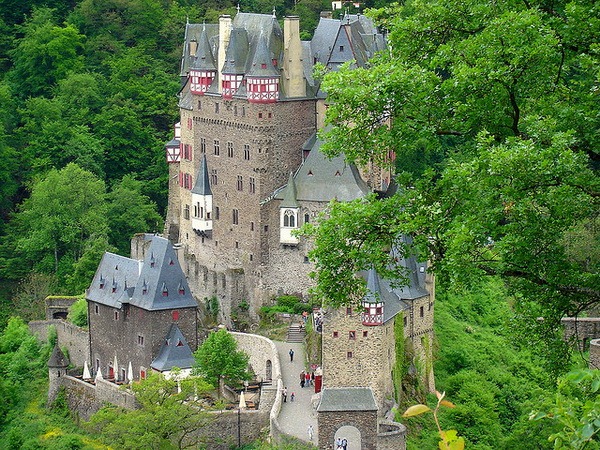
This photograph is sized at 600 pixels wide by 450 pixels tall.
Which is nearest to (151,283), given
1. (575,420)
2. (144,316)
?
(144,316)

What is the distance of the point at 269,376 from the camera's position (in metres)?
47.4

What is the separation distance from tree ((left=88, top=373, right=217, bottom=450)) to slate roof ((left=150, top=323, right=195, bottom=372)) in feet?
8.50

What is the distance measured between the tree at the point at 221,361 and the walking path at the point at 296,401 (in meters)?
1.51

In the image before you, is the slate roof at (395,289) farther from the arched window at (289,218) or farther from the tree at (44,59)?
the tree at (44,59)

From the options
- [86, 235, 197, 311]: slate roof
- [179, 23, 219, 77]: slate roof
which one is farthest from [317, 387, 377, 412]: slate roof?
[179, 23, 219, 77]: slate roof

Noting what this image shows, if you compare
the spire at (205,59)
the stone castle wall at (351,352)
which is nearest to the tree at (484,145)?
the stone castle wall at (351,352)

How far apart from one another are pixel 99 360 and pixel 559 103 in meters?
36.0

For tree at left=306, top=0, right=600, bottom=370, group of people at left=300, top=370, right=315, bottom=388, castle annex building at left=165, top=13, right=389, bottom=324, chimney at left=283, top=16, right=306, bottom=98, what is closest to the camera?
tree at left=306, top=0, right=600, bottom=370

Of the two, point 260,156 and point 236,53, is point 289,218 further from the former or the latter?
point 236,53

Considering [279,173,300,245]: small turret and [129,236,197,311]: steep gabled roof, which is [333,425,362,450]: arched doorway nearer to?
[129,236,197,311]: steep gabled roof

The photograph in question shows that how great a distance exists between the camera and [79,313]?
55062mm

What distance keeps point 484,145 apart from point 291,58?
3455cm

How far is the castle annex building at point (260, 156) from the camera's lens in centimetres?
5102

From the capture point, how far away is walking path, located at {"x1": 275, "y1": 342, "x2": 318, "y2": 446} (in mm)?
41531
